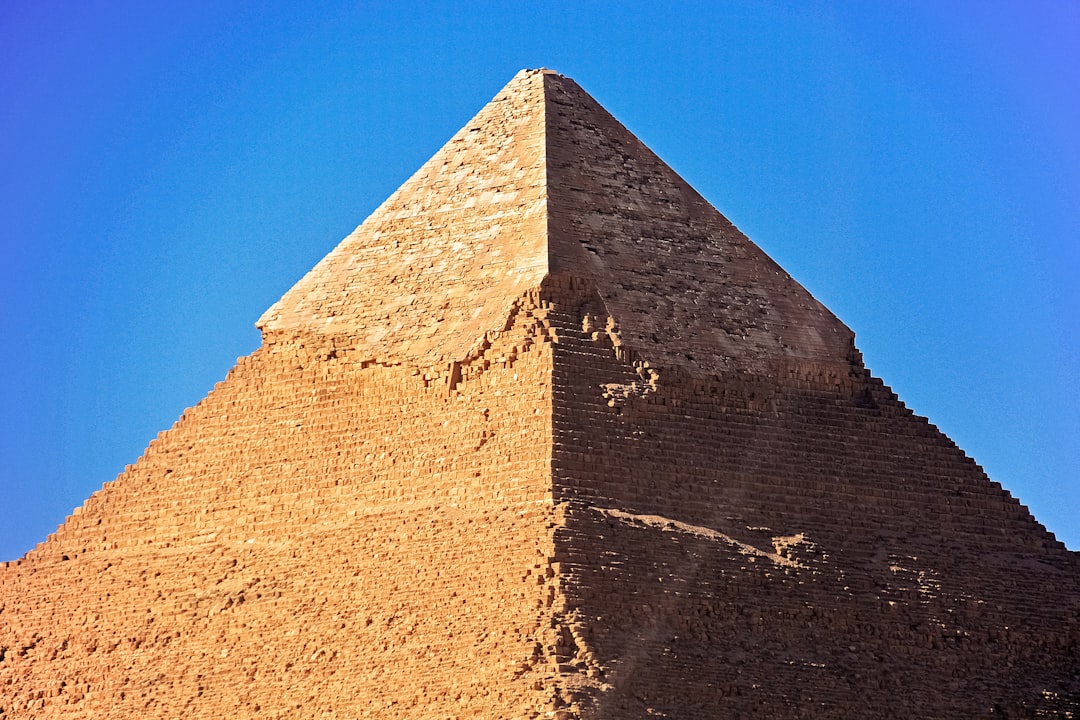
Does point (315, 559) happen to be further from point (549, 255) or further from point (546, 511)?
point (549, 255)

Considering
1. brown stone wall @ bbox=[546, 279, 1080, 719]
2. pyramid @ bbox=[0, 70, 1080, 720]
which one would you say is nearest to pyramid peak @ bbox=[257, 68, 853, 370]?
pyramid @ bbox=[0, 70, 1080, 720]

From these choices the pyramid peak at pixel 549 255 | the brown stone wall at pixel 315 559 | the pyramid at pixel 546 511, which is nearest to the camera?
the brown stone wall at pixel 315 559

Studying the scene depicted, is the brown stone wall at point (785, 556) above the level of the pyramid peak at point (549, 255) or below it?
below

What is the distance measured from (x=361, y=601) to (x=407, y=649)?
165cm

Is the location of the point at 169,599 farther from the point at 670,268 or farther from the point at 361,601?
the point at 670,268

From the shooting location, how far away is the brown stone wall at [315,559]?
5122cm

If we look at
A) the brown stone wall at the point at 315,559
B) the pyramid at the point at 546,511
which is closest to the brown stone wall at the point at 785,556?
the pyramid at the point at 546,511

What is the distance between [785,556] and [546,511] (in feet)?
14.3

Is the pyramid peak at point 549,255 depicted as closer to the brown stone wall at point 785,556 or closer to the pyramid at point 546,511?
the pyramid at point 546,511

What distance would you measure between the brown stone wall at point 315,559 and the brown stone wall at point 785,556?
0.79m

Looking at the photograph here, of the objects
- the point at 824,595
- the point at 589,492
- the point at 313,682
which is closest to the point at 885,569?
the point at 824,595

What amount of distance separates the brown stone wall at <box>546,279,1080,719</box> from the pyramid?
0.17 ft

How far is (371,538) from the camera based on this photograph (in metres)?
53.6

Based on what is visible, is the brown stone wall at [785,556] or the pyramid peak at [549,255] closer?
the brown stone wall at [785,556]
